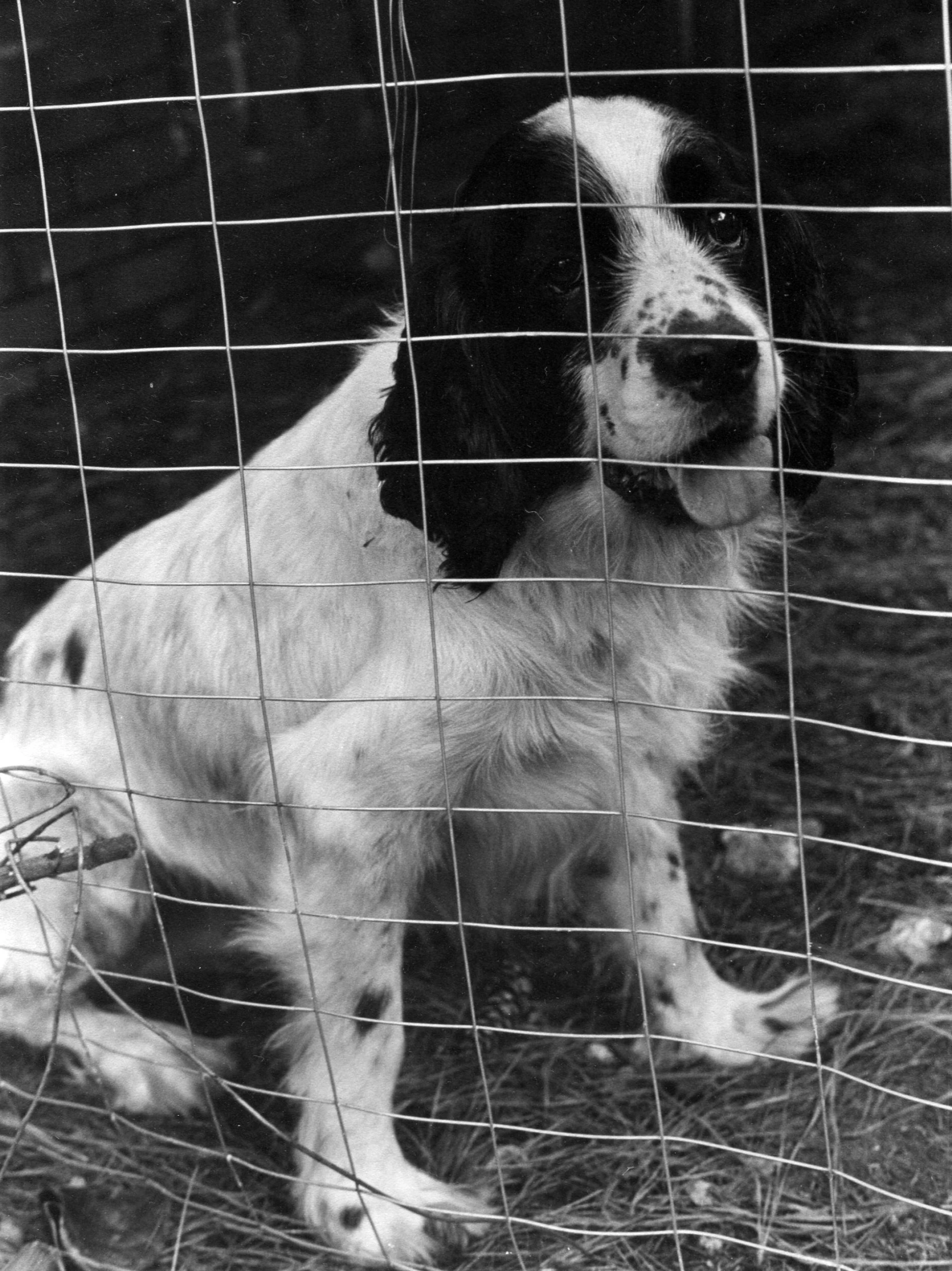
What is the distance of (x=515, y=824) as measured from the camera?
9.32 ft

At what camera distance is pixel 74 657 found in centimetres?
298

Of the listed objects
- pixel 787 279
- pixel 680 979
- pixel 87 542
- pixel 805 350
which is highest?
pixel 787 279

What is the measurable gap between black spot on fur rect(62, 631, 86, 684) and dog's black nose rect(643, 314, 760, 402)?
4.66 ft

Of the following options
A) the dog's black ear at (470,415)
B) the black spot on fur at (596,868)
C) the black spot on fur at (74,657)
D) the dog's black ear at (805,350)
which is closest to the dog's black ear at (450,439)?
the dog's black ear at (470,415)

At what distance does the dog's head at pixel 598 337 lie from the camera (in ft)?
7.43

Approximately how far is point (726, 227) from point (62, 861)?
5.86ft

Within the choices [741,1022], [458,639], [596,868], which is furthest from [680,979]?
[458,639]

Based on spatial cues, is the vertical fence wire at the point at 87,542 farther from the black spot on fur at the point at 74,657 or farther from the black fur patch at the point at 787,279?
the black fur patch at the point at 787,279

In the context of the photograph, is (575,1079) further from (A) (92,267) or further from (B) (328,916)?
(A) (92,267)

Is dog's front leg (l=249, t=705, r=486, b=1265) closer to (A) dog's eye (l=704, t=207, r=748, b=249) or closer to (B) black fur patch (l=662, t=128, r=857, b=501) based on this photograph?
(B) black fur patch (l=662, t=128, r=857, b=501)

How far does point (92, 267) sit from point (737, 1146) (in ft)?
7.40

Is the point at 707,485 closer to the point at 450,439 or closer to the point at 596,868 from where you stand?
the point at 450,439

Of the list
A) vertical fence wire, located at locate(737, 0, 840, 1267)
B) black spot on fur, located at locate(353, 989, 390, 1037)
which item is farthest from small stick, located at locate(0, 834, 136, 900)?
vertical fence wire, located at locate(737, 0, 840, 1267)

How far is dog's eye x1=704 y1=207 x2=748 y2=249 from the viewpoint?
7.70 ft
